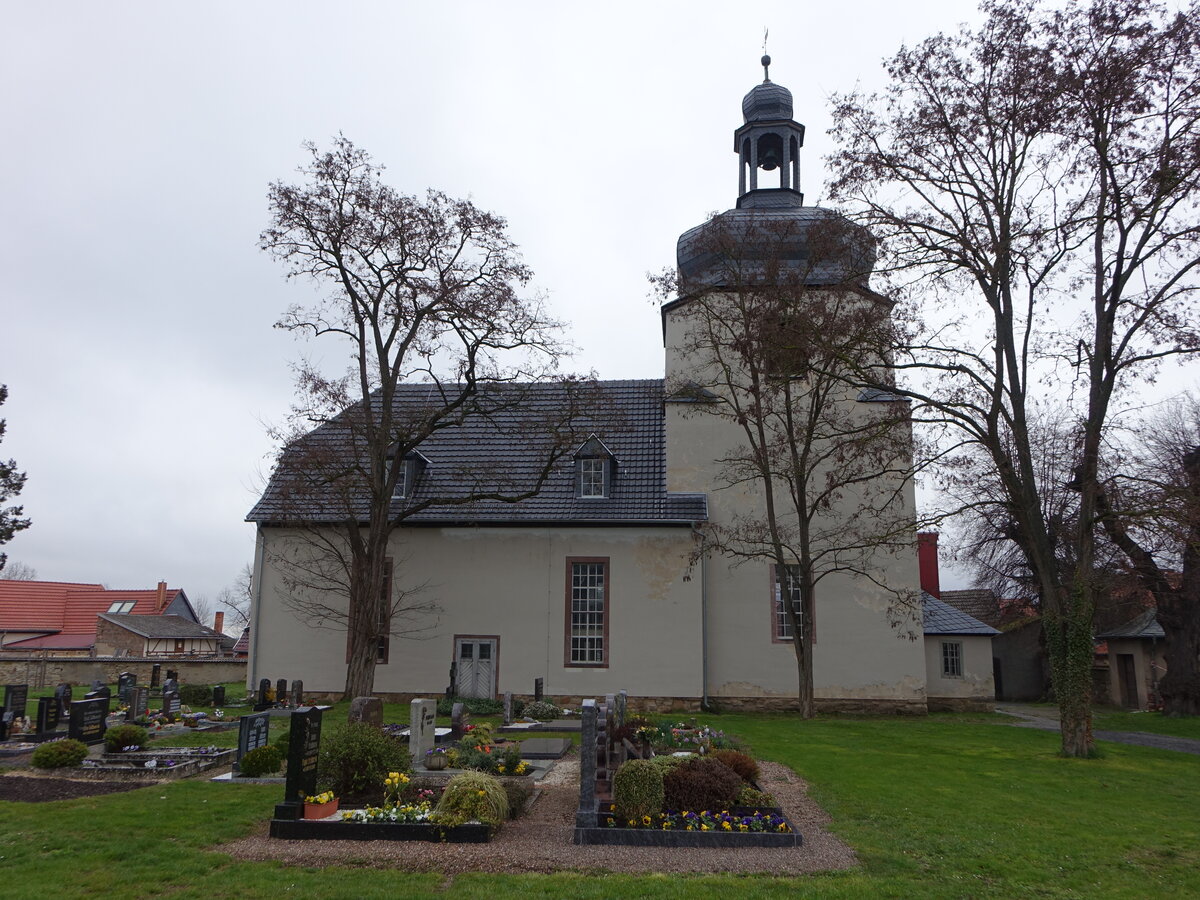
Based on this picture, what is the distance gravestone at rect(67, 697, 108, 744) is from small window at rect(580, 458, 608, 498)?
1344cm

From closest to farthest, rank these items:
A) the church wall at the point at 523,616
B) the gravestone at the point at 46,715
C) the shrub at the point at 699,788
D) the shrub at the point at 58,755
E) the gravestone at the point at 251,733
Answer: the shrub at the point at 699,788
the gravestone at the point at 251,733
the shrub at the point at 58,755
the gravestone at the point at 46,715
the church wall at the point at 523,616

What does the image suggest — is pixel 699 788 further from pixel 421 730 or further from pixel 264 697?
pixel 264 697

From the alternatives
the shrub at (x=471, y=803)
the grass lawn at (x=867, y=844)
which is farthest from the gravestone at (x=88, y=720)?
the shrub at (x=471, y=803)

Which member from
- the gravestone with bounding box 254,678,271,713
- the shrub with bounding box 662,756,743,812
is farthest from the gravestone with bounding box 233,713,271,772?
the gravestone with bounding box 254,678,271,713

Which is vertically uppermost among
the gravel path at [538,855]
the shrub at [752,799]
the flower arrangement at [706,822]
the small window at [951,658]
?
the small window at [951,658]

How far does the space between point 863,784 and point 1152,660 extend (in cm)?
2479

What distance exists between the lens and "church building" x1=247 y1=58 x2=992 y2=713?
2388cm

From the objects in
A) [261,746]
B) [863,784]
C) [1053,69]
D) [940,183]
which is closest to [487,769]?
[261,746]

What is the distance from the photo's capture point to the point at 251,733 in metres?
13.0

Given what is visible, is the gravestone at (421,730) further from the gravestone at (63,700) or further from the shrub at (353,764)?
the gravestone at (63,700)

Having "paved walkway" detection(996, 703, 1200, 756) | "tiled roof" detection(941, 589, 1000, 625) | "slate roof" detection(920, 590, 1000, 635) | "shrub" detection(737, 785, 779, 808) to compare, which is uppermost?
"tiled roof" detection(941, 589, 1000, 625)

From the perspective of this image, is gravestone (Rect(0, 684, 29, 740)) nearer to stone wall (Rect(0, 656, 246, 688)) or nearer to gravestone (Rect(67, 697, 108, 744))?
gravestone (Rect(67, 697, 108, 744))

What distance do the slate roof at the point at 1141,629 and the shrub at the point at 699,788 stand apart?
26723 millimetres

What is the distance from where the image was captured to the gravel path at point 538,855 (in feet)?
27.5
